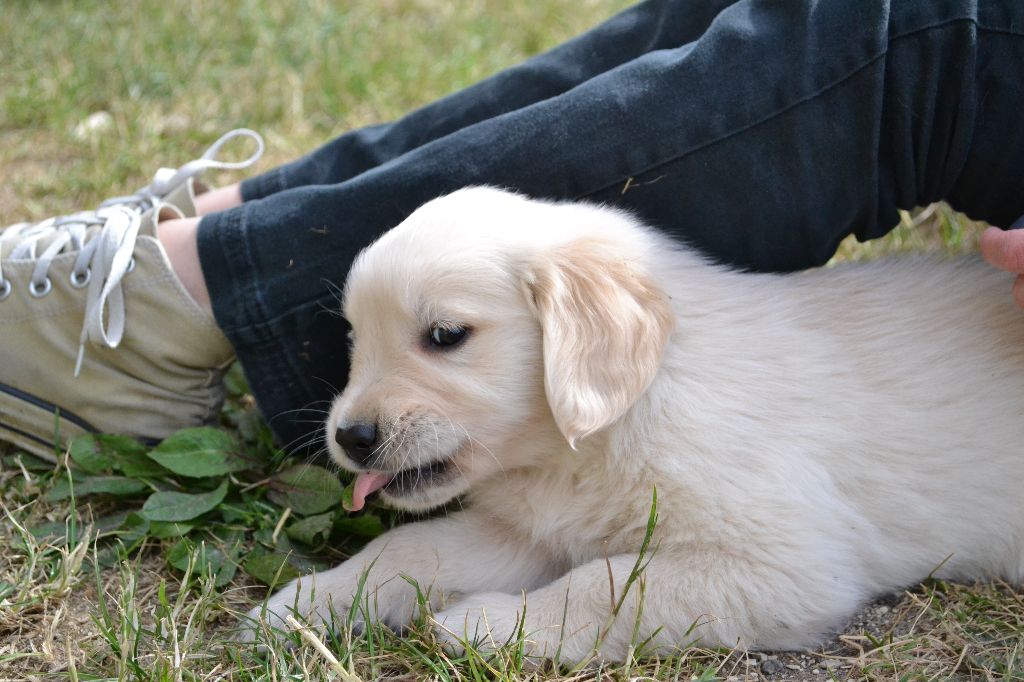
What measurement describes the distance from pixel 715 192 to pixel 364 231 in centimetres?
88

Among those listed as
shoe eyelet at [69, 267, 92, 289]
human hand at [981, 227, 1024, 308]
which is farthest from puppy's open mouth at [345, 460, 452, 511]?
human hand at [981, 227, 1024, 308]

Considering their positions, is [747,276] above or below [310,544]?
above

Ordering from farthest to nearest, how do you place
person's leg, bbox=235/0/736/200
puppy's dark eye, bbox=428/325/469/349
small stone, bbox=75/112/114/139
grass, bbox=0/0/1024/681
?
small stone, bbox=75/112/114/139 → person's leg, bbox=235/0/736/200 → puppy's dark eye, bbox=428/325/469/349 → grass, bbox=0/0/1024/681

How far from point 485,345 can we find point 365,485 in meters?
0.44

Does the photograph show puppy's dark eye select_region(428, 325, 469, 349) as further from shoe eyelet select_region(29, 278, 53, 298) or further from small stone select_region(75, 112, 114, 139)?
small stone select_region(75, 112, 114, 139)

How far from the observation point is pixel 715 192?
2.62 meters

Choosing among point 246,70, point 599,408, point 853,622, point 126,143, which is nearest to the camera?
point 599,408

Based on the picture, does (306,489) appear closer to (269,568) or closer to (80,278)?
(269,568)

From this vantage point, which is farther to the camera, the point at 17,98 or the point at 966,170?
the point at 17,98

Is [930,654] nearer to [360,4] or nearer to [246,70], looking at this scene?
[246,70]

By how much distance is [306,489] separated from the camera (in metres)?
2.71

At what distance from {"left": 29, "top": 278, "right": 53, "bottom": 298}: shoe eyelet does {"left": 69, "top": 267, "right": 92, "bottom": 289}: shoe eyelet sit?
0.06 metres

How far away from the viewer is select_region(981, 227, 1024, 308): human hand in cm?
234

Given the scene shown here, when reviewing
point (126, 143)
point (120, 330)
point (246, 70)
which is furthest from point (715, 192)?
point (246, 70)
